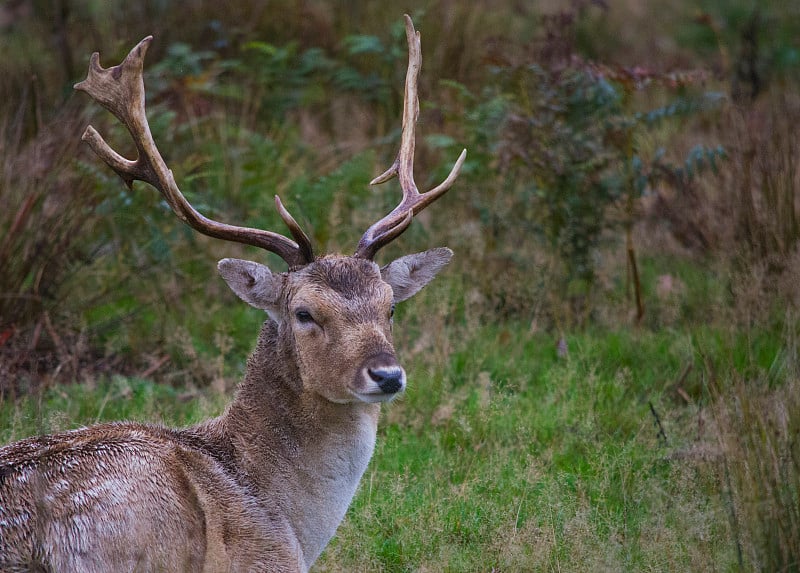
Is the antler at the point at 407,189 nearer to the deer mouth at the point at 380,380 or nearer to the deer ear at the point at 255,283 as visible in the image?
the deer ear at the point at 255,283

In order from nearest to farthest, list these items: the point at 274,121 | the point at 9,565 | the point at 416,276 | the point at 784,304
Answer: the point at 9,565 → the point at 416,276 → the point at 784,304 → the point at 274,121

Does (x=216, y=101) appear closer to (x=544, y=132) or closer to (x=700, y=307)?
(x=544, y=132)

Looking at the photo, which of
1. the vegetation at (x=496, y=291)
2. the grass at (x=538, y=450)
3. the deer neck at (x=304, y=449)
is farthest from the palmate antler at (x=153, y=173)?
the vegetation at (x=496, y=291)

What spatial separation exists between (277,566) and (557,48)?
494 centimetres

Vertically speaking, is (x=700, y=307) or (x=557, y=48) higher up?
(x=557, y=48)

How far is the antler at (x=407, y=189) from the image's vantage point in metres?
4.99

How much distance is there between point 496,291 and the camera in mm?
7996

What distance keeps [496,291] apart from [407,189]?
2.74 metres

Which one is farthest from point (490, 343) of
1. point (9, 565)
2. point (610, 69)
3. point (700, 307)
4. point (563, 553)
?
point (9, 565)

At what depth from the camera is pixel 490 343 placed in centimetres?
736

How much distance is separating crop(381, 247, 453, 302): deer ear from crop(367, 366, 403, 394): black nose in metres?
0.86

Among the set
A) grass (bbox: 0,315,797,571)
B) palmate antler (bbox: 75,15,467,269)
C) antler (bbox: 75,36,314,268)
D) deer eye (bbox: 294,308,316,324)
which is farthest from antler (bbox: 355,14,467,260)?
grass (bbox: 0,315,797,571)

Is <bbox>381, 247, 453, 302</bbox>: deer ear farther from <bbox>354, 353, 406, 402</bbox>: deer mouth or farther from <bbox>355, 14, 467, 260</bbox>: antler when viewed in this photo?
<bbox>354, 353, 406, 402</bbox>: deer mouth

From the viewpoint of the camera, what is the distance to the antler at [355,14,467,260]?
4.99 m
